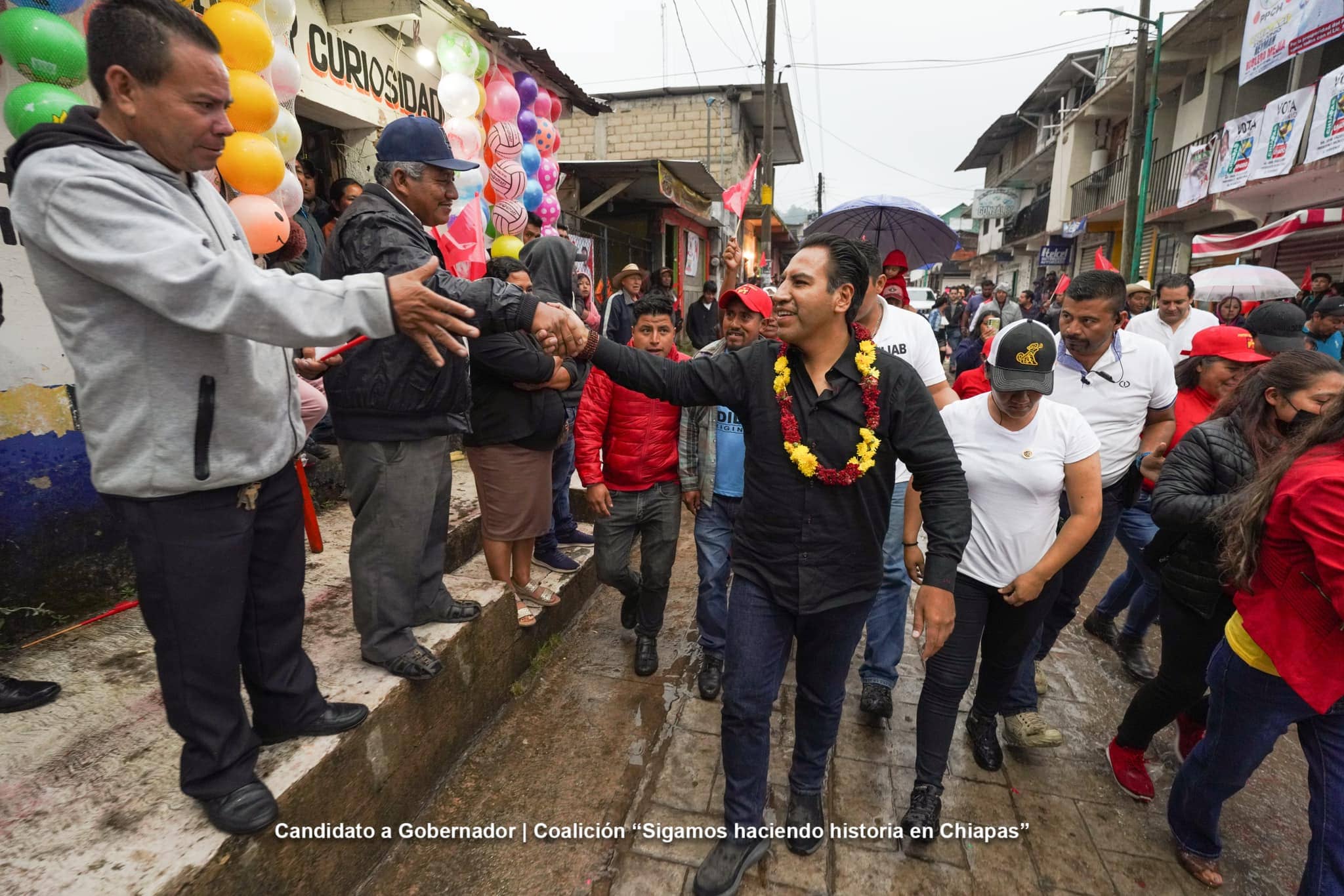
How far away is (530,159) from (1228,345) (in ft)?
21.4

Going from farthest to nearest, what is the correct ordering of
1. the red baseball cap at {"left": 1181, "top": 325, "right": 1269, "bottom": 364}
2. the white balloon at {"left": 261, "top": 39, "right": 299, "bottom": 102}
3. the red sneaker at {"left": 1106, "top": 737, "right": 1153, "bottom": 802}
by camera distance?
the white balloon at {"left": 261, "top": 39, "right": 299, "bottom": 102}
the red baseball cap at {"left": 1181, "top": 325, "right": 1269, "bottom": 364}
the red sneaker at {"left": 1106, "top": 737, "right": 1153, "bottom": 802}

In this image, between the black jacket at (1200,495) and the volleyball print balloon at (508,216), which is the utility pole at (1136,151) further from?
the black jacket at (1200,495)

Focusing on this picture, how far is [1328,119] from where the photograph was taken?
970cm

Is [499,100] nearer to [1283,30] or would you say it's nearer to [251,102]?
[251,102]

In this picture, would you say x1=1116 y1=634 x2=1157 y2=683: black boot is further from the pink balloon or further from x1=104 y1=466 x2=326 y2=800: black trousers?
the pink balloon

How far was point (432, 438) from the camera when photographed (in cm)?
250

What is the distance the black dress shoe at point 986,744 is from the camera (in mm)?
2945

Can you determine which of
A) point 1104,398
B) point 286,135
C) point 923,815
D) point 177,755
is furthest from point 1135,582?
point 286,135

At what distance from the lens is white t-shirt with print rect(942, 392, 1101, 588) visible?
2.50 meters

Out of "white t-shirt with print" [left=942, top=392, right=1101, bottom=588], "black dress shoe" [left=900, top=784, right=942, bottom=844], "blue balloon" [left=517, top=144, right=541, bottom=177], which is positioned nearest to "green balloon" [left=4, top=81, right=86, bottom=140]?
"white t-shirt with print" [left=942, top=392, right=1101, bottom=588]

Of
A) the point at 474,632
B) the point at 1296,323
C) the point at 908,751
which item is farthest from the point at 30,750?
the point at 1296,323

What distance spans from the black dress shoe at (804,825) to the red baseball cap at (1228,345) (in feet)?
9.12

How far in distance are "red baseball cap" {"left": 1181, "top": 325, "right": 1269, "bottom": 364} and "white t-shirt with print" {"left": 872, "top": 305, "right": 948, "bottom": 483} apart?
4.04ft

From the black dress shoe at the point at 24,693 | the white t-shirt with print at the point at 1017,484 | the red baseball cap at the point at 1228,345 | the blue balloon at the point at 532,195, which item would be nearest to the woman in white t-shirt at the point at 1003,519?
the white t-shirt with print at the point at 1017,484
